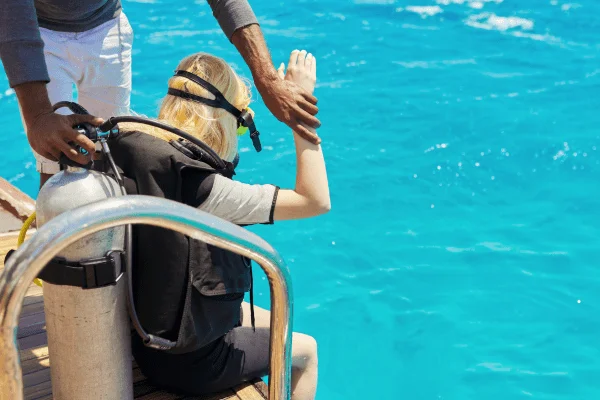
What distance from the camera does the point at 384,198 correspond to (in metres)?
5.70

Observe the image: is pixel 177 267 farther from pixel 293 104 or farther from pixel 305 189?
pixel 293 104

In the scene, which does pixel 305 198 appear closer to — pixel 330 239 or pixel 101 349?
pixel 101 349

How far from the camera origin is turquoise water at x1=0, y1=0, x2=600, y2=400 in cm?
433

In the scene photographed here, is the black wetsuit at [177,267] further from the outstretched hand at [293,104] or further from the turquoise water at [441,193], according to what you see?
the turquoise water at [441,193]

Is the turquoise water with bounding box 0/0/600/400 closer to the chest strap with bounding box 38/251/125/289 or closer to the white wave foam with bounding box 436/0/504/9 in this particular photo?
the white wave foam with bounding box 436/0/504/9

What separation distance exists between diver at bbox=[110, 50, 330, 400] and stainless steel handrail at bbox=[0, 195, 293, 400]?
46cm

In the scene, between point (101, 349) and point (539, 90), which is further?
point (539, 90)

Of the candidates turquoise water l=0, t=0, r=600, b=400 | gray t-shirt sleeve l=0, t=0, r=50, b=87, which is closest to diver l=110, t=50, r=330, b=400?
gray t-shirt sleeve l=0, t=0, r=50, b=87

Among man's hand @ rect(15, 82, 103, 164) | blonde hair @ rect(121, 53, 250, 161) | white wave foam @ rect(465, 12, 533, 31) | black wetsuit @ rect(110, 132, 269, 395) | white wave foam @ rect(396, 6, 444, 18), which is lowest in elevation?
white wave foam @ rect(465, 12, 533, 31)

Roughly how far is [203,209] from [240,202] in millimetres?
108

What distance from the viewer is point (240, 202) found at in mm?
2113

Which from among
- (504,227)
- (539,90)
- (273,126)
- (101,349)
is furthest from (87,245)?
(539,90)

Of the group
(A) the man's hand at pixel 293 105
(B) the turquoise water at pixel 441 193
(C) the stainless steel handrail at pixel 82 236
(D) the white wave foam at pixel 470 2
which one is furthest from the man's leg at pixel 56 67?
(D) the white wave foam at pixel 470 2

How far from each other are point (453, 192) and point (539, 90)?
2.06 meters
